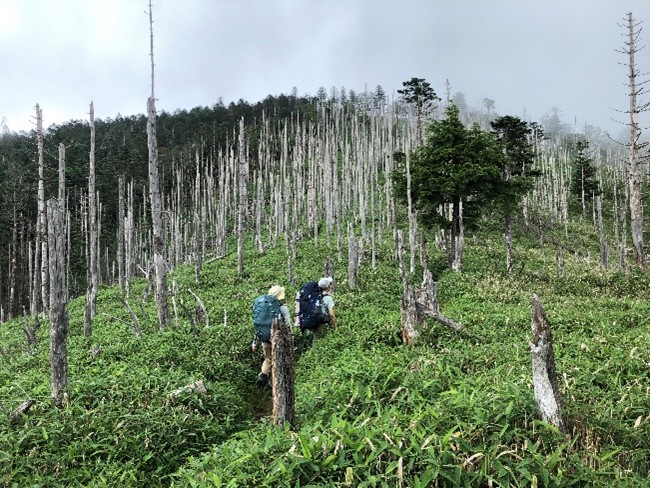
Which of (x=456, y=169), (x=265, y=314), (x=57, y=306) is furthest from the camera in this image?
(x=456, y=169)

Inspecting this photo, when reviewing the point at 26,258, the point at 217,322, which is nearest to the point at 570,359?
the point at 217,322

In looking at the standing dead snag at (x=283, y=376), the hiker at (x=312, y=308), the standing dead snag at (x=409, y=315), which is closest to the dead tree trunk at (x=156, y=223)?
the hiker at (x=312, y=308)

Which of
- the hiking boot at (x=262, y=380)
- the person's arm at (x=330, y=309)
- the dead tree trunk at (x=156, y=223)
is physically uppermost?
the dead tree trunk at (x=156, y=223)

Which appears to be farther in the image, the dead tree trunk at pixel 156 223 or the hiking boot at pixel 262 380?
the dead tree trunk at pixel 156 223

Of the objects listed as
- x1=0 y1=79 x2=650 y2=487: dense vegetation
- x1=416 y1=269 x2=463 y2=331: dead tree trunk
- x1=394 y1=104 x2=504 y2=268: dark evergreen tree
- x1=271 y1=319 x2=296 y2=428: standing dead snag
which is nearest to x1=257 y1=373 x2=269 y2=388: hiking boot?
x1=0 y1=79 x2=650 y2=487: dense vegetation

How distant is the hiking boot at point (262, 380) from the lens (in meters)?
8.42

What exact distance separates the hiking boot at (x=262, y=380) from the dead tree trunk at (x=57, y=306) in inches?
127

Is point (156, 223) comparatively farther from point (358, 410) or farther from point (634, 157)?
point (634, 157)

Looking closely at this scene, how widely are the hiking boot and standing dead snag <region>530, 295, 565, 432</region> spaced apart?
17.1 feet

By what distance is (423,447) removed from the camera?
3975 mm

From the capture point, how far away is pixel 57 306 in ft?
21.8

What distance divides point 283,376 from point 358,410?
1078 mm

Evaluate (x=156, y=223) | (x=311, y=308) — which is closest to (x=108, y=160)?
(x=156, y=223)

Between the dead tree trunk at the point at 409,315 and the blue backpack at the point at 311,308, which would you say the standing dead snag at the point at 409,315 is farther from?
the blue backpack at the point at 311,308
